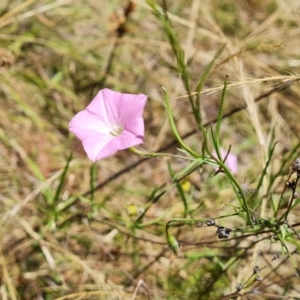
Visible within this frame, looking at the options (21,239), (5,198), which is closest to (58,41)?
(5,198)

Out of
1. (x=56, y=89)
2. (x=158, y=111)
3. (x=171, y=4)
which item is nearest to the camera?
(x=56, y=89)

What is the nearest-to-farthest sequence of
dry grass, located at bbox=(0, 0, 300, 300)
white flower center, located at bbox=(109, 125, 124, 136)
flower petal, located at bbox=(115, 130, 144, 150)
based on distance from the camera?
1. flower petal, located at bbox=(115, 130, 144, 150)
2. white flower center, located at bbox=(109, 125, 124, 136)
3. dry grass, located at bbox=(0, 0, 300, 300)

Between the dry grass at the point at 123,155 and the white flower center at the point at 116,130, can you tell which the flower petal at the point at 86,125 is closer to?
the white flower center at the point at 116,130

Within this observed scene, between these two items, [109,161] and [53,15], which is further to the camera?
[53,15]

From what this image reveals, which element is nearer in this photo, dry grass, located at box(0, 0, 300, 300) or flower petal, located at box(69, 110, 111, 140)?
flower petal, located at box(69, 110, 111, 140)

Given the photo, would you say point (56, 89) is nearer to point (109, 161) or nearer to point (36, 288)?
point (109, 161)

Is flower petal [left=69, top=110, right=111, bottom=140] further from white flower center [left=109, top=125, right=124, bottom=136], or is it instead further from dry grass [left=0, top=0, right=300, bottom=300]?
dry grass [left=0, top=0, right=300, bottom=300]

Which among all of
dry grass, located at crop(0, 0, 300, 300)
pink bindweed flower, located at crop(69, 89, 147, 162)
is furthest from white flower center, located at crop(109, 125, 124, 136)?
dry grass, located at crop(0, 0, 300, 300)

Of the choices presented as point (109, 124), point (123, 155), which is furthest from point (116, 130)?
point (123, 155)
